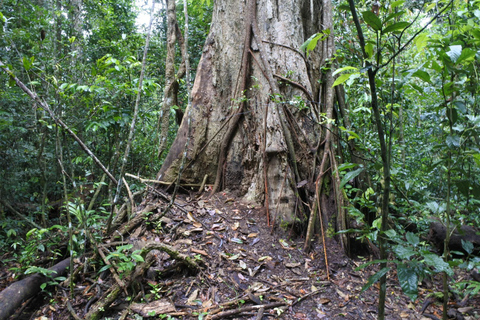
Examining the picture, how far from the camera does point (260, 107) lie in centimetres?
443

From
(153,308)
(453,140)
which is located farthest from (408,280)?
(153,308)

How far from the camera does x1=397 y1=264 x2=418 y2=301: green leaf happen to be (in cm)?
128

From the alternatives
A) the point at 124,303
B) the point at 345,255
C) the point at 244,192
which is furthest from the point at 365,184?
the point at 124,303

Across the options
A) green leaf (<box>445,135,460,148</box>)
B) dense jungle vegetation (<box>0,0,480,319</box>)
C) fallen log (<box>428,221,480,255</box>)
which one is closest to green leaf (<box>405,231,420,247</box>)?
dense jungle vegetation (<box>0,0,480,319</box>)

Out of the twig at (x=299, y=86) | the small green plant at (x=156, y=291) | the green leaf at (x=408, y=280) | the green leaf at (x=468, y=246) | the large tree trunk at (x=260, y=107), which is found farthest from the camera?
the twig at (x=299, y=86)

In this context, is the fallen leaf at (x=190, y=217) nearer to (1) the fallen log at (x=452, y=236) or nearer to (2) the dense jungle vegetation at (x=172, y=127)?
(2) the dense jungle vegetation at (x=172, y=127)

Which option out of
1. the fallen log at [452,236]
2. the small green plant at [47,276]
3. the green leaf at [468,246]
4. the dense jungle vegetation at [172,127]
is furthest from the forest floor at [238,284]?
the green leaf at [468,246]

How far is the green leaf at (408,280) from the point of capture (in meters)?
1.28

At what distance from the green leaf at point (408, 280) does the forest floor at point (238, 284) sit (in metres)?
1.62

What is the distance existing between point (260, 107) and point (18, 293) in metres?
3.64

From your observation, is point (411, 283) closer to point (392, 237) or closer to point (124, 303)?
point (392, 237)

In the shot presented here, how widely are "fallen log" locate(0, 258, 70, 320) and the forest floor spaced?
111mm

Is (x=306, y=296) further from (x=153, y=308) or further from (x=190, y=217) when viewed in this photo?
(x=190, y=217)

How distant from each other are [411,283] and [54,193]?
22.2 feet
